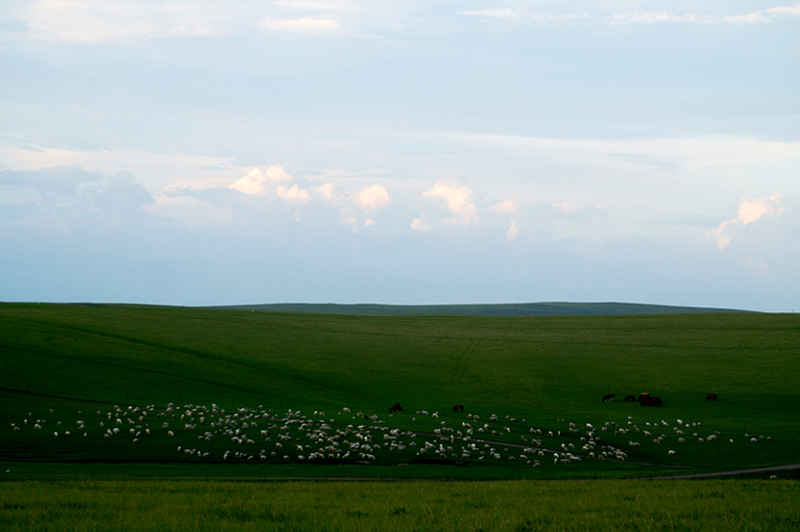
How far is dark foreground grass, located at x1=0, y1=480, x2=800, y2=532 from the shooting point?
11047 millimetres

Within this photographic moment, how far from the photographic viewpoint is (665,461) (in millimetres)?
32438

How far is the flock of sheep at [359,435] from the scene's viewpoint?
29.5 m

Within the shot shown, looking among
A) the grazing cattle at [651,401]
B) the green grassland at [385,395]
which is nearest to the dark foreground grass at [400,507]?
the green grassland at [385,395]

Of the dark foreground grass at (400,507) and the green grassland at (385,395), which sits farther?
the green grassland at (385,395)

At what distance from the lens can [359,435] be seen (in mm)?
31766

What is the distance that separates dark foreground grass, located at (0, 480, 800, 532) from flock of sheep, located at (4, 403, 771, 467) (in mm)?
11175

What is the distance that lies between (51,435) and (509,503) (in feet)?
84.0

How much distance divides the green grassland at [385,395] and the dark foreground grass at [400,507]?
7.64 meters

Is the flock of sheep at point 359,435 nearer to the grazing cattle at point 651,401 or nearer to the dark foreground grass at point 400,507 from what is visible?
the grazing cattle at point 651,401

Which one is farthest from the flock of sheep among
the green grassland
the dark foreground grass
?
the dark foreground grass

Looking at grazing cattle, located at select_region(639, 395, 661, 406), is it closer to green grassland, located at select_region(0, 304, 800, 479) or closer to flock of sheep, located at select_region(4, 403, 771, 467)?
green grassland, located at select_region(0, 304, 800, 479)

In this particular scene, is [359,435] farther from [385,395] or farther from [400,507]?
[385,395]

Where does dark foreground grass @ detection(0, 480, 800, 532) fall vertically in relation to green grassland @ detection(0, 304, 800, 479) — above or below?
above

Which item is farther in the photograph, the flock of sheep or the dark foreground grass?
the flock of sheep
